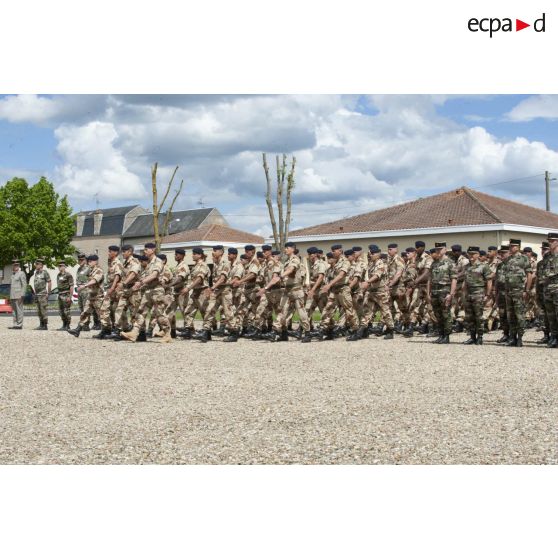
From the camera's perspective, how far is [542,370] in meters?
11.1

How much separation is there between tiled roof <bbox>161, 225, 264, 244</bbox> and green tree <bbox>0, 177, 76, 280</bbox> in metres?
7.93

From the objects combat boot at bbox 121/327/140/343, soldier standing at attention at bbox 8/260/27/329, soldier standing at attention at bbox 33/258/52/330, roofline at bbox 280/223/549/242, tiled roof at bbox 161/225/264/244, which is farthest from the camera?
tiled roof at bbox 161/225/264/244

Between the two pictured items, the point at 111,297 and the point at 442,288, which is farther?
the point at 111,297

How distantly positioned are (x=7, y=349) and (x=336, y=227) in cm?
2961

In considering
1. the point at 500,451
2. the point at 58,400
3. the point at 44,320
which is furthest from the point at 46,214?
the point at 500,451

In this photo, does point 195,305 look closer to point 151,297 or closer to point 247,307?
point 247,307

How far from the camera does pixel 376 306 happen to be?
56.5ft

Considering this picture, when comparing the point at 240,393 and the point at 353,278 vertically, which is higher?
the point at 353,278

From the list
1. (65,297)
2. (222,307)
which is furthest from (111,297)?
(65,297)

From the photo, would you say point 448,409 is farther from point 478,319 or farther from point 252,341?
point 252,341

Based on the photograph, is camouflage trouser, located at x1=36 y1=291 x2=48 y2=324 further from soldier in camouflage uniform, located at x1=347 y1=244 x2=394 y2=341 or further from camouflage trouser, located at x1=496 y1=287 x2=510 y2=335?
camouflage trouser, located at x1=496 y1=287 x2=510 y2=335

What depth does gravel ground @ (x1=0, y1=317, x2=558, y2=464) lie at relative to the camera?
6.45 m

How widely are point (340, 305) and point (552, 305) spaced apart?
451 cm

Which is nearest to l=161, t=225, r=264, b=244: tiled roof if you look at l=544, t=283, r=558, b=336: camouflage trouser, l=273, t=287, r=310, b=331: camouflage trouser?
l=273, t=287, r=310, b=331: camouflage trouser
